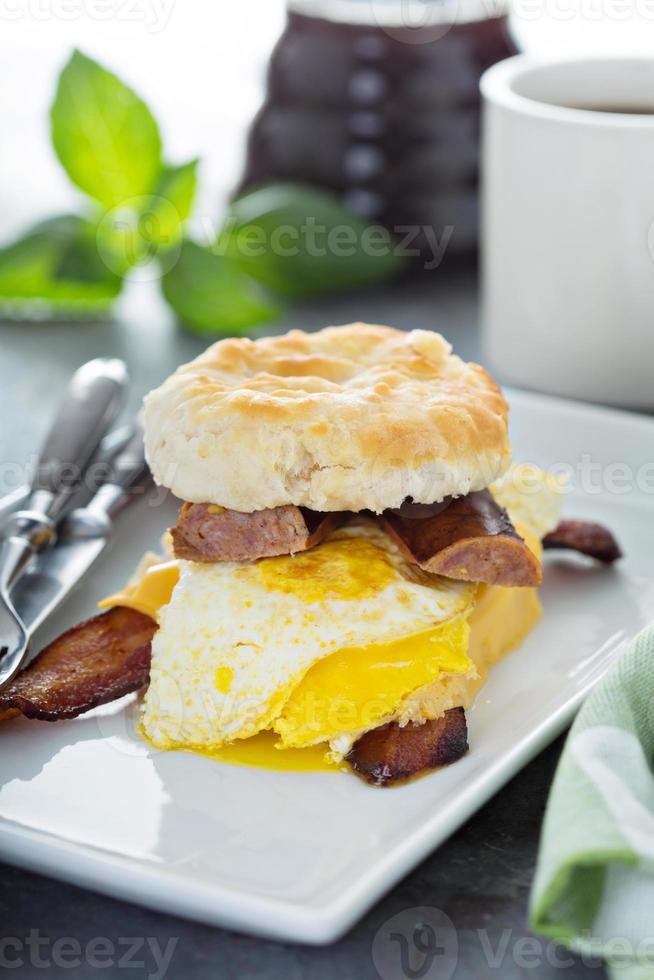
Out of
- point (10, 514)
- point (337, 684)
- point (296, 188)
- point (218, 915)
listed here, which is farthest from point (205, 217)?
point (218, 915)

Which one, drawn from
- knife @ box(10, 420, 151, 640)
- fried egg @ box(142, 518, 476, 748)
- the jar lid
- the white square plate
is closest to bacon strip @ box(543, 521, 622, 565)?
the white square plate

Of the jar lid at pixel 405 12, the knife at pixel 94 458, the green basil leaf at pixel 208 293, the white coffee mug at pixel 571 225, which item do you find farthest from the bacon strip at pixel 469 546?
the jar lid at pixel 405 12

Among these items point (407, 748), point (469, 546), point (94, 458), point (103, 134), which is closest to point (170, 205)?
point (103, 134)

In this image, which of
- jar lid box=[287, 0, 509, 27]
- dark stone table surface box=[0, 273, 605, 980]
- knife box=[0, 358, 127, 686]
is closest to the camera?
dark stone table surface box=[0, 273, 605, 980]

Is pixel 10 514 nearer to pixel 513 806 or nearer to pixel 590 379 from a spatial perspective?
pixel 513 806

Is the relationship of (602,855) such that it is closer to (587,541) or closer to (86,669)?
(86,669)

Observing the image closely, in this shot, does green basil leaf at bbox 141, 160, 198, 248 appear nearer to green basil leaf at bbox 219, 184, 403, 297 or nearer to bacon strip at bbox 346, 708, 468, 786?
green basil leaf at bbox 219, 184, 403, 297
